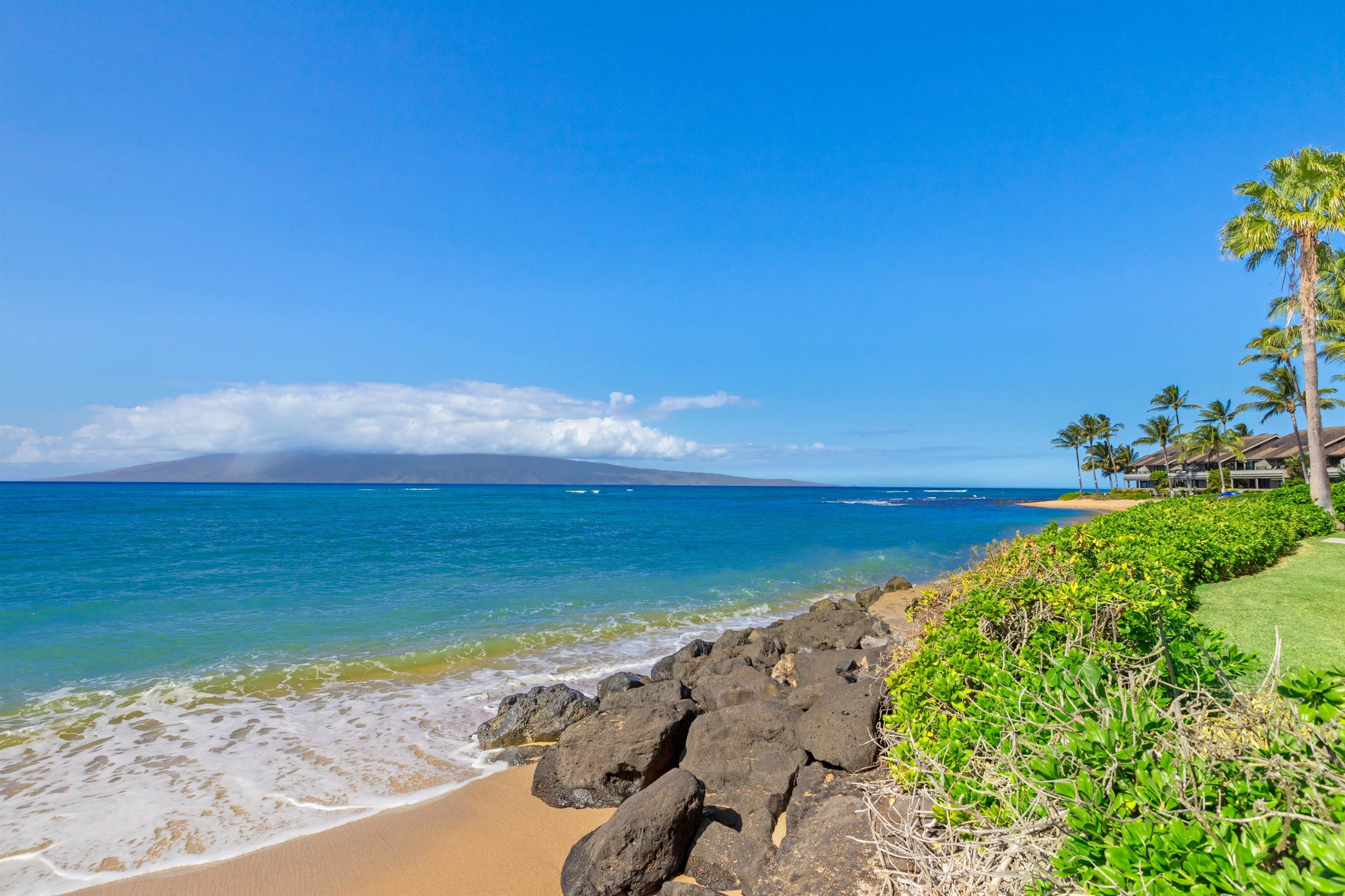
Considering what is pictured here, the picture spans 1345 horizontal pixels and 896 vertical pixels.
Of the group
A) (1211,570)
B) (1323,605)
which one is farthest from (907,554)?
(1323,605)

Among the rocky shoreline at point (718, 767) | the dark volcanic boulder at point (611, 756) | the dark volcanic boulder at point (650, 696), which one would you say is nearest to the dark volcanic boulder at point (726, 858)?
the rocky shoreline at point (718, 767)

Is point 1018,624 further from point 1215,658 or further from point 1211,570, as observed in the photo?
point 1211,570

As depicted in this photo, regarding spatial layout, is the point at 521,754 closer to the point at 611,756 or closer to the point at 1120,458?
the point at 611,756

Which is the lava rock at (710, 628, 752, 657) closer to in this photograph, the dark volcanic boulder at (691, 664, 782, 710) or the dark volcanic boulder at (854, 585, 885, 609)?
the dark volcanic boulder at (691, 664, 782, 710)

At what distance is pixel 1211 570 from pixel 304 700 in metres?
16.8

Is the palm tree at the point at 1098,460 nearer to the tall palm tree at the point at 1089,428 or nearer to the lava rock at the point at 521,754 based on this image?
the tall palm tree at the point at 1089,428

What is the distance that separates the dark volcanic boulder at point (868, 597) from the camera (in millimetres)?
17031

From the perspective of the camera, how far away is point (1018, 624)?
5.17 meters

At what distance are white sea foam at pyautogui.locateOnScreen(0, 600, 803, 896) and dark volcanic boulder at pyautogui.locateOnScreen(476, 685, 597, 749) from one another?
35 cm

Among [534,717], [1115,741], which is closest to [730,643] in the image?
[534,717]

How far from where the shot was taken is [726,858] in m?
4.93

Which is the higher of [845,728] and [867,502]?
[845,728]

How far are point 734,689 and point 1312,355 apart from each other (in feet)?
88.7

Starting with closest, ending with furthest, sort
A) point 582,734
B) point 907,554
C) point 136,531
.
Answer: point 582,734 < point 907,554 < point 136,531
